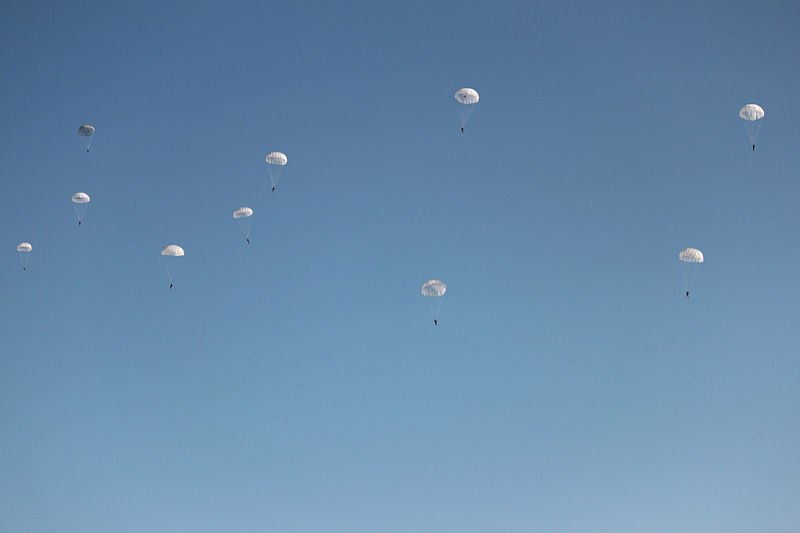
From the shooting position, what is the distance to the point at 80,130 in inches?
2771

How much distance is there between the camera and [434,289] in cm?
6162

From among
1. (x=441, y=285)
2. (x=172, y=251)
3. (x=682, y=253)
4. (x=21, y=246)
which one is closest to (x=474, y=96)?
(x=441, y=285)

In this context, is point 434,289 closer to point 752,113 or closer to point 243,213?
point 243,213

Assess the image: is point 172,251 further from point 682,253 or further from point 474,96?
point 682,253

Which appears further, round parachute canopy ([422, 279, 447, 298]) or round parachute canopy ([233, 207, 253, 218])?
round parachute canopy ([233, 207, 253, 218])

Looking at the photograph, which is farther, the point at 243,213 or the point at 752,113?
the point at 243,213

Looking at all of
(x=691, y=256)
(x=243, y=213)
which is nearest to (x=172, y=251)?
(x=243, y=213)

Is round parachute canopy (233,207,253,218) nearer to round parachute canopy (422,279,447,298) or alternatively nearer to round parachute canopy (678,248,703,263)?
round parachute canopy (422,279,447,298)

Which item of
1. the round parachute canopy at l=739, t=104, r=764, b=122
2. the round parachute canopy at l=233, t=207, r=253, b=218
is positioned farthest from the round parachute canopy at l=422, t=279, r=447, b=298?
the round parachute canopy at l=739, t=104, r=764, b=122

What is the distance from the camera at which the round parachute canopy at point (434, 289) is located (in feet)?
201

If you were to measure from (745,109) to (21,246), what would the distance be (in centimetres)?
5709

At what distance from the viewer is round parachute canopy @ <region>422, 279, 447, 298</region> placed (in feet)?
201

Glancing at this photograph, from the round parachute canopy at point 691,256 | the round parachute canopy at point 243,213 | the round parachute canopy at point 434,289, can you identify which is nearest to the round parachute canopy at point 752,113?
the round parachute canopy at point 691,256

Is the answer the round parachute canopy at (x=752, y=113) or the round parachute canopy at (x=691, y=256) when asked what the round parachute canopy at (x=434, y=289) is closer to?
the round parachute canopy at (x=691, y=256)
